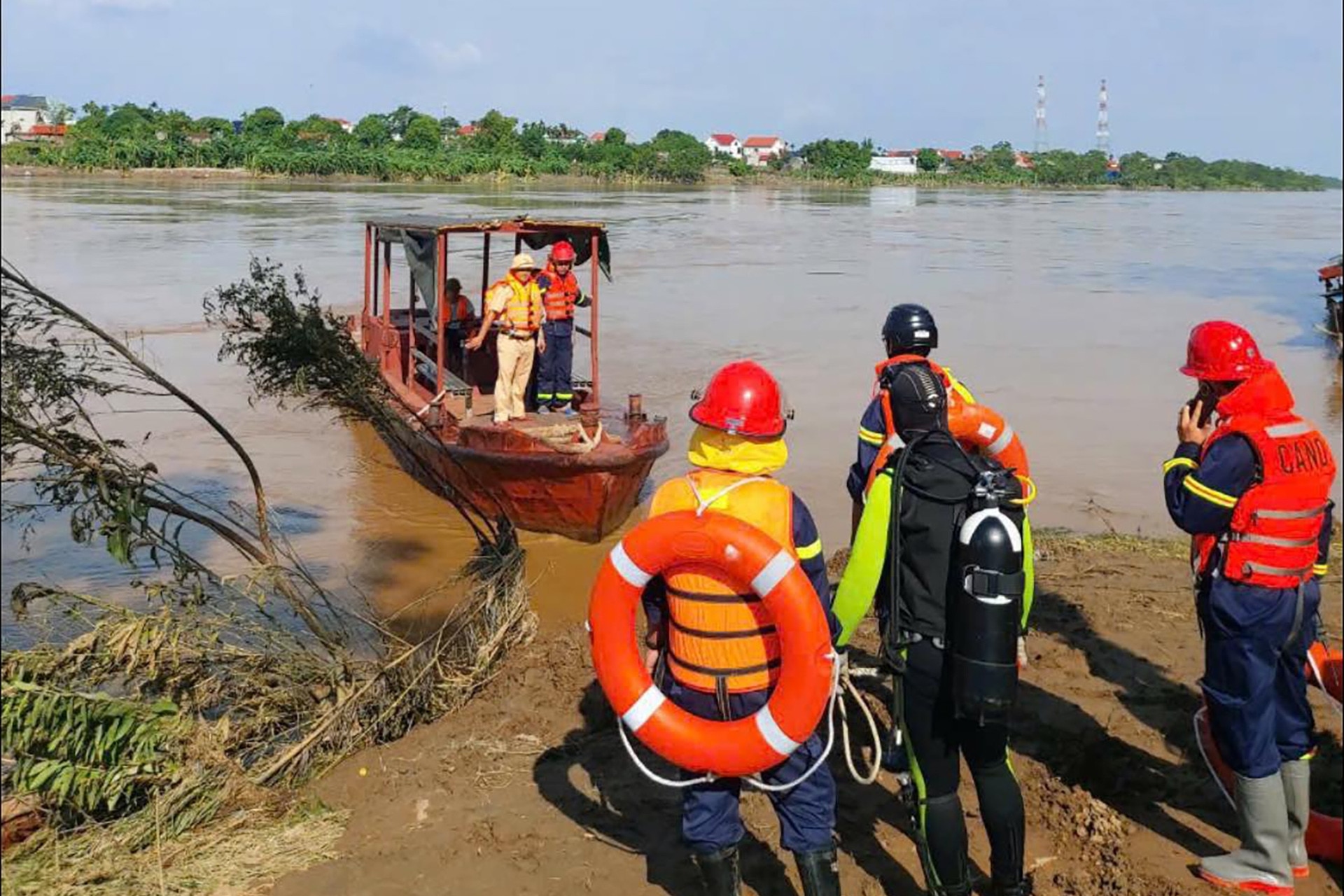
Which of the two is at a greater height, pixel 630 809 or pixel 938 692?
pixel 938 692

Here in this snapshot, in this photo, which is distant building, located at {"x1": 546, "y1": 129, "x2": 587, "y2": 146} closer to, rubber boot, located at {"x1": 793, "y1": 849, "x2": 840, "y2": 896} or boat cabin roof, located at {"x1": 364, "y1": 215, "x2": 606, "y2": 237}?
boat cabin roof, located at {"x1": 364, "y1": 215, "x2": 606, "y2": 237}

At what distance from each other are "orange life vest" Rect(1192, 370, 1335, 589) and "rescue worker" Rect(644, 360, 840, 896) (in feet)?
3.99

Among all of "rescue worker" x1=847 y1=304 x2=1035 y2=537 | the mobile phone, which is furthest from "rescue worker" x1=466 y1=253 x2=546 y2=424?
the mobile phone

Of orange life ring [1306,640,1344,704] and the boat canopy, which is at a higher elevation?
the boat canopy

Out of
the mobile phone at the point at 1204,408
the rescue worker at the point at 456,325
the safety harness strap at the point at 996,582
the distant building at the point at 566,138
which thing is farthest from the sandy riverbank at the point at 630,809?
the distant building at the point at 566,138

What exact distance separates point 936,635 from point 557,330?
6.85m

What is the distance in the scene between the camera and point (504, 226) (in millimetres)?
9359

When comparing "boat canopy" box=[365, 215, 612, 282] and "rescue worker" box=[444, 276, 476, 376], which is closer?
"boat canopy" box=[365, 215, 612, 282]

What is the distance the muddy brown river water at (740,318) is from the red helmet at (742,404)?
277 cm

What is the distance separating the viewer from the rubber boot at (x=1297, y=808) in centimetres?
365

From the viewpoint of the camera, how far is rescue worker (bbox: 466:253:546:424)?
29.8 feet

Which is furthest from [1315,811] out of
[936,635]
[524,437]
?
[524,437]

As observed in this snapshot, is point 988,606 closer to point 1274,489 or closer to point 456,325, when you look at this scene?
point 1274,489

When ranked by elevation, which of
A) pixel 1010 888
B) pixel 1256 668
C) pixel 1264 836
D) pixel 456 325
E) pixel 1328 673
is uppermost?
pixel 456 325
